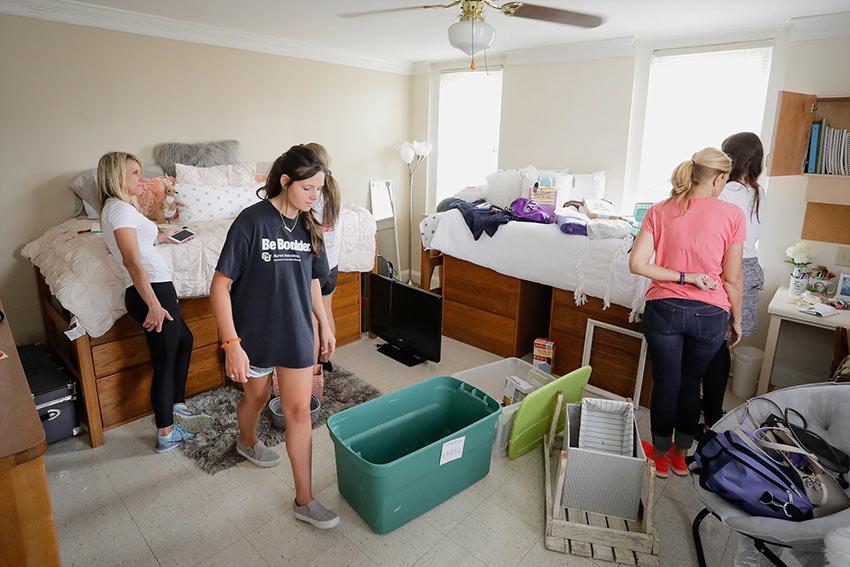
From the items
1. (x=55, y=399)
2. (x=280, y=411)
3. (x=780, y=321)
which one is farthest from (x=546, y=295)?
(x=55, y=399)

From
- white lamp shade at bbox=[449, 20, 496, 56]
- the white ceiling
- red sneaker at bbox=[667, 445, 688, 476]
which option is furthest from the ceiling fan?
red sneaker at bbox=[667, 445, 688, 476]

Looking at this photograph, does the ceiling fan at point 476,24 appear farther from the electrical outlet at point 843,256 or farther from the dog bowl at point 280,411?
the electrical outlet at point 843,256

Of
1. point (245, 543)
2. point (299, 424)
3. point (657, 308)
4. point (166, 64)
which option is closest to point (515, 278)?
point (657, 308)

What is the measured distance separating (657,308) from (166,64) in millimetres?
3400

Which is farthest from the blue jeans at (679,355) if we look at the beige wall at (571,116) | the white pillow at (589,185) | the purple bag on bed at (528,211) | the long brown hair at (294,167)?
the beige wall at (571,116)

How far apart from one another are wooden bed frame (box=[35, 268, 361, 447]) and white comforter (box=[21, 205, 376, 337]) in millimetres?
146

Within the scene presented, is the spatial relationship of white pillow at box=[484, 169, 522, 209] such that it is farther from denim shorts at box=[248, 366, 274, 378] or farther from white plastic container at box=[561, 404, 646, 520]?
denim shorts at box=[248, 366, 274, 378]

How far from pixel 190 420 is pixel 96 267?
2.78 feet

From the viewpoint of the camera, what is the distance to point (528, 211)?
3439 millimetres

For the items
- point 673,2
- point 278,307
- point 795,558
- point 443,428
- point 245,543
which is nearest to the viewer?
point 795,558

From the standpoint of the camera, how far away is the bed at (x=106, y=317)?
238cm

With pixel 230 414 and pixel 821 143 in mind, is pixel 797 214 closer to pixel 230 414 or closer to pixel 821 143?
pixel 821 143

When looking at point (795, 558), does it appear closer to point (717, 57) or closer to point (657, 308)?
point (657, 308)

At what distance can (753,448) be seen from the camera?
1604 millimetres
